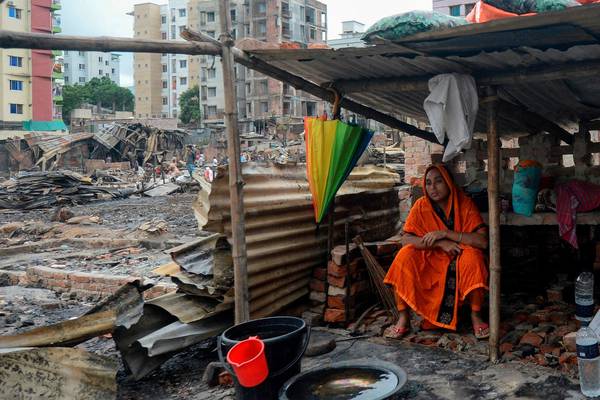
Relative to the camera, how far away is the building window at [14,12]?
46406 mm

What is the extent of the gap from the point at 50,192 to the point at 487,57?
1944cm

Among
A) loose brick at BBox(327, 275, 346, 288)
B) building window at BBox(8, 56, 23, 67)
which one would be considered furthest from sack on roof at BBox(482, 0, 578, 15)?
building window at BBox(8, 56, 23, 67)

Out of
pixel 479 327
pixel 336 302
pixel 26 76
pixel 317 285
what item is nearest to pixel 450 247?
pixel 479 327

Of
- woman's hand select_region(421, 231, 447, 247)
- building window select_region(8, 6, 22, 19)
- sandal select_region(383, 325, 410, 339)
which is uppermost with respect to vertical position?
building window select_region(8, 6, 22, 19)

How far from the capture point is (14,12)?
156 ft

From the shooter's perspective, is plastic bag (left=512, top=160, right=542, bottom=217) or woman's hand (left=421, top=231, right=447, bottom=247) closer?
woman's hand (left=421, top=231, right=447, bottom=247)

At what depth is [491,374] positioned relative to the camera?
3838 mm

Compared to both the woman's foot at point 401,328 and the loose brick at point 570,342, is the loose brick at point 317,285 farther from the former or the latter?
the loose brick at point 570,342

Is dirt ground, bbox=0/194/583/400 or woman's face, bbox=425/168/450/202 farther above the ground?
woman's face, bbox=425/168/450/202

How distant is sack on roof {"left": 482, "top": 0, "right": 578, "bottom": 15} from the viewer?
3.77m

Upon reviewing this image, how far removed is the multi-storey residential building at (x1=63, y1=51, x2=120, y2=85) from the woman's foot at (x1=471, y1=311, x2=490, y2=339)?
100 m

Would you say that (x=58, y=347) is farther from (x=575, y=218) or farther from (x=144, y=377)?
(x=575, y=218)

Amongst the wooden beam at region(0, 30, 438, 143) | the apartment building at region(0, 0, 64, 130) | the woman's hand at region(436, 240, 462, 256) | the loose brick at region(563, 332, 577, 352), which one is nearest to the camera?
the wooden beam at region(0, 30, 438, 143)

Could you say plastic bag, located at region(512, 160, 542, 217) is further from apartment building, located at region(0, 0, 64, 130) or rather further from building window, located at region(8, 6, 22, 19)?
building window, located at region(8, 6, 22, 19)
